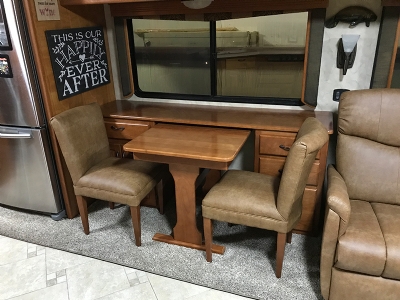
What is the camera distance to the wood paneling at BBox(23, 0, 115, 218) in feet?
6.75

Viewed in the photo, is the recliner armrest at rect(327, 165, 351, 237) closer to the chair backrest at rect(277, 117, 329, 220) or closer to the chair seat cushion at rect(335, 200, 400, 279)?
the chair seat cushion at rect(335, 200, 400, 279)

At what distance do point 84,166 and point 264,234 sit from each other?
136cm

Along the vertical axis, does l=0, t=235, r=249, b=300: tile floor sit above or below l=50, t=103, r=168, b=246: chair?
below

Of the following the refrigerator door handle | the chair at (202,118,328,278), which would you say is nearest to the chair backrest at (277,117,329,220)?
the chair at (202,118,328,278)

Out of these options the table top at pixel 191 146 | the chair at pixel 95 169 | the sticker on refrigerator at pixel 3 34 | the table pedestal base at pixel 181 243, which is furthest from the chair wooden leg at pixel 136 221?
the sticker on refrigerator at pixel 3 34

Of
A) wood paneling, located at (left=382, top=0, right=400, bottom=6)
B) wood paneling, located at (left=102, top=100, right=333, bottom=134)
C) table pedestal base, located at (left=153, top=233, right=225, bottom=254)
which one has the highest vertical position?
wood paneling, located at (left=382, top=0, right=400, bottom=6)

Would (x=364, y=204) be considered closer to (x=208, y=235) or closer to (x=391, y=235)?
(x=391, y=235)

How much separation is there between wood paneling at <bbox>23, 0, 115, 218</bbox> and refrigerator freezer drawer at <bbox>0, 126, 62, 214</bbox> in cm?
7

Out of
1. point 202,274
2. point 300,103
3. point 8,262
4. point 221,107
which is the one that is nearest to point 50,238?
point 8,262

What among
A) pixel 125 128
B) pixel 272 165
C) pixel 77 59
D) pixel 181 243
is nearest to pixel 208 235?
pixel 181 243

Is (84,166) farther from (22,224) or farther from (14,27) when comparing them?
(14,27)

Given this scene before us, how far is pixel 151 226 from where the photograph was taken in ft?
7.95

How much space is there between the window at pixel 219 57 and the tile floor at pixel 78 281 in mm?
1498

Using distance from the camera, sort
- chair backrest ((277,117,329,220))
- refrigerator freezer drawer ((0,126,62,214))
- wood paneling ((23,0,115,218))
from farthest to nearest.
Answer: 1. refrigerator freezer drawer ((0,126,62,214))
2. wood paneling ((23,0,115,218))
3. chair backrest ((277,117,329,220))
